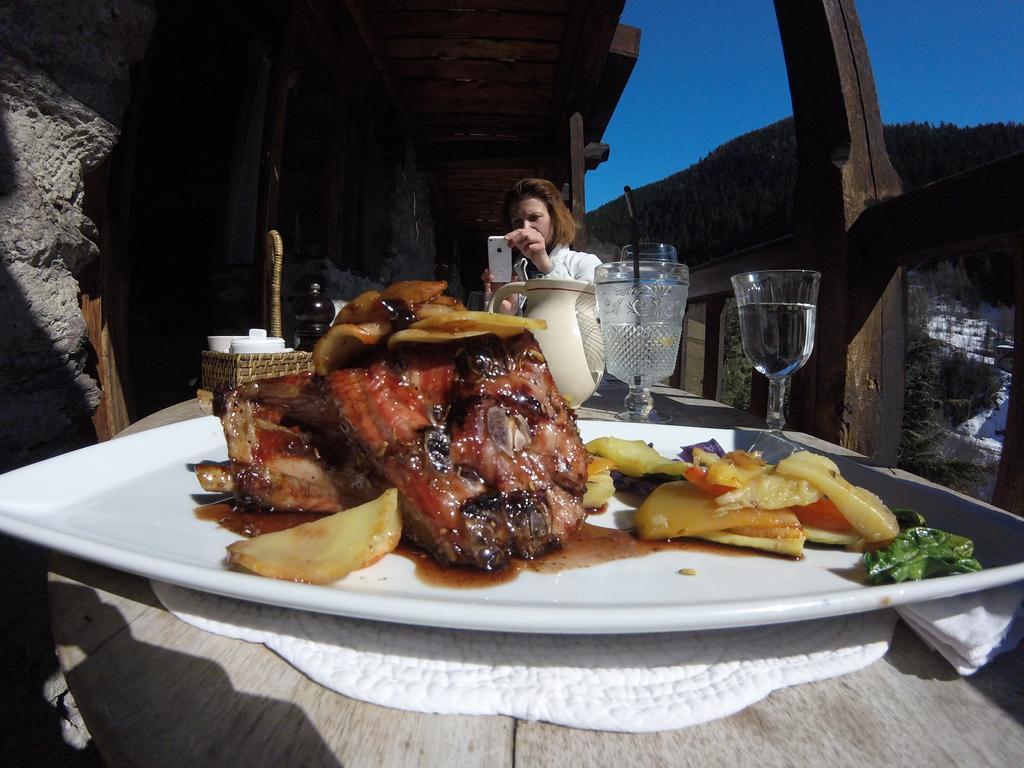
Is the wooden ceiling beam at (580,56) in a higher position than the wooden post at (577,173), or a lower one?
higher

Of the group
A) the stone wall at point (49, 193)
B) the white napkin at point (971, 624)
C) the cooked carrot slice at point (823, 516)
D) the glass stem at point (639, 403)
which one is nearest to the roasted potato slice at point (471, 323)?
the cooked carrot slice at point (823, 516)

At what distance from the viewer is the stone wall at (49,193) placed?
2100 millimetres

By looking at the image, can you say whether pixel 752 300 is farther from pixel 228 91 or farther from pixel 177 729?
pixel 228 91

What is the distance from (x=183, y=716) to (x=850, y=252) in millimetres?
3059

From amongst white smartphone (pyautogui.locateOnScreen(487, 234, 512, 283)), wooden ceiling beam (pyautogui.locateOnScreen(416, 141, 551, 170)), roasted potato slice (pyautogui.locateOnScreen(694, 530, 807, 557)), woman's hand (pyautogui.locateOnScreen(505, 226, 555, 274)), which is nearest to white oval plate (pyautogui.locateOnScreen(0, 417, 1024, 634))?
roasted potato slice (pyautogui.locateOnScreen(694, 530, 807, 557))

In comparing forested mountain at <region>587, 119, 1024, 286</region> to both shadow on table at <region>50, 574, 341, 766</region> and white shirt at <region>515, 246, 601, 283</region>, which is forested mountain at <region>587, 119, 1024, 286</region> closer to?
white shirt at <region>515, 246, 601, 283</region>

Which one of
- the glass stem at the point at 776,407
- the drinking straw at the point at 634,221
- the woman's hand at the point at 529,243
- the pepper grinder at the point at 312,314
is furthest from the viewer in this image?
the woman's hand at the point at 529,243

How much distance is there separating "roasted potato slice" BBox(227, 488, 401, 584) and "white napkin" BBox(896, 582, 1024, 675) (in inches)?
32.4

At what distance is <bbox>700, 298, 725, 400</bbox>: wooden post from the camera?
4641mm

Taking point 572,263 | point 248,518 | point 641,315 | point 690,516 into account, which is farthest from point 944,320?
point 248,518

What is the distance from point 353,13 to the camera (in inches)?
173

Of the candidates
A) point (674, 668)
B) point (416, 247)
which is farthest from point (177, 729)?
point (416, 247)

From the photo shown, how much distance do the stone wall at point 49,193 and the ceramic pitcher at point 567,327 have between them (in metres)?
2.00

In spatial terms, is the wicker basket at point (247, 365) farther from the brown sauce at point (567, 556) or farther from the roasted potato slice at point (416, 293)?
the brown sauce at point (567, 556)
